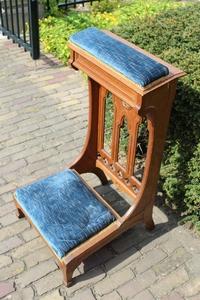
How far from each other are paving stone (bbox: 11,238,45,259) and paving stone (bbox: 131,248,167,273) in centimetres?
Answer: 79

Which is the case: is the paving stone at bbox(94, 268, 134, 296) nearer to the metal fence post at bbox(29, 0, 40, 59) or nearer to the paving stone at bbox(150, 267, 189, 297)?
the paving stone at bbox(150, 267, 189, 297)

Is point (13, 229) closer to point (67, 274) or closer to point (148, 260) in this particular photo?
point (67, 274)

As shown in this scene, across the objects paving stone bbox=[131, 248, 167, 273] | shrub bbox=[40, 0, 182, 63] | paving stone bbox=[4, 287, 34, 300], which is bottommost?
paving stone bbox=[4, 287, 34, 300]

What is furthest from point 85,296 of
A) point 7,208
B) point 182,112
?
point 182,112

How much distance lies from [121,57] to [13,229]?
5.94ft

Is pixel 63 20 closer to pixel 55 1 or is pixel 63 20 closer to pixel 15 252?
pixel 55 1

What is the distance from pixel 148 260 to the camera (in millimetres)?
3492

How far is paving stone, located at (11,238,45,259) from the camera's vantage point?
3514mm

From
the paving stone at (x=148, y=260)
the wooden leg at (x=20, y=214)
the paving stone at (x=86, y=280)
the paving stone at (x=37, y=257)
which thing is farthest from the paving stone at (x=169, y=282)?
the wooden leg at (x=20, y=214)

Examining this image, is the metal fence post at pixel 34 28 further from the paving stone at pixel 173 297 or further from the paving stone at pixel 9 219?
the paving stone at pixel 173 297

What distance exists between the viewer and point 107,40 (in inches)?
119

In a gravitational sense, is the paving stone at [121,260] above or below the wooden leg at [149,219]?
below

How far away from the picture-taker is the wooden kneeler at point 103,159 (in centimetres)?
275

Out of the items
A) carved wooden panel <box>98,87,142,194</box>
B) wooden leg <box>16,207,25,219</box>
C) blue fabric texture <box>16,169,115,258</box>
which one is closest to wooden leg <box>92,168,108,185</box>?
carved wooden panel <box>98,87,142,194</box>
